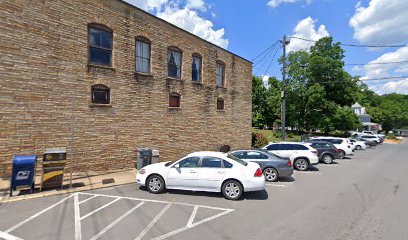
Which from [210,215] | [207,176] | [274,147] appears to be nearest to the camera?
[210,215]

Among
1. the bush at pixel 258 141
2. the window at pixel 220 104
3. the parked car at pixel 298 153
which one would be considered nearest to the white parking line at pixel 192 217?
the parked car at pixel 298 153

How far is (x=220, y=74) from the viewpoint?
18.9m

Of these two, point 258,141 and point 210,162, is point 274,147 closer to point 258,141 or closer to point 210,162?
point 210,162

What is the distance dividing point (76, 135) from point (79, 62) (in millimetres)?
3255

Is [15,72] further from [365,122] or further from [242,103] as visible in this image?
[365,122]

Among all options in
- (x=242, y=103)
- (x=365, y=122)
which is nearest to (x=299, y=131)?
(x=242, y=103)

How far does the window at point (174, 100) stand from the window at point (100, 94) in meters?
4.04

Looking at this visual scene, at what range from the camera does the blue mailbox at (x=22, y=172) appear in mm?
7285

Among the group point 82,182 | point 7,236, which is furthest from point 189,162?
point 7,236

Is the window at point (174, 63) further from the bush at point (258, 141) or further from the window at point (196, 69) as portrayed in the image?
the bush at point (258, 141)

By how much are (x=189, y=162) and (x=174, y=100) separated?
764 centimetres

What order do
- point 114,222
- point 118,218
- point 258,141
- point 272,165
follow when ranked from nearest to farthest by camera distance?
1. point 114,222
2. point 118,218
3. point 272,165
4. point 258,141

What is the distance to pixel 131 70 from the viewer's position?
12680 millimetres

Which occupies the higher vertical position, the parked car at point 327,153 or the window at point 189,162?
the window at point 189,162
